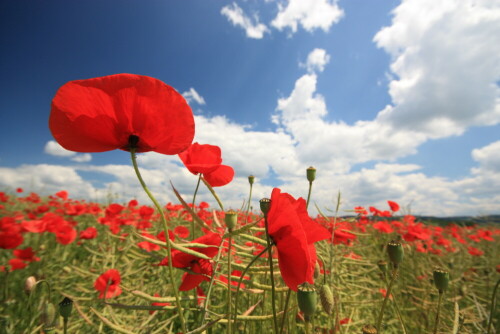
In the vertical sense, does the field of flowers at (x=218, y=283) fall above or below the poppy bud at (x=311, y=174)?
below

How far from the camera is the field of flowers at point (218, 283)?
29.2 inches

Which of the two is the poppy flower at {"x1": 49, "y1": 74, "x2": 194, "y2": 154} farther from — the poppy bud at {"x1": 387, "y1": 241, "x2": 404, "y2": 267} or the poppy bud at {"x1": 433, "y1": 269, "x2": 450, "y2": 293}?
the poppy bud at {"x1": 433, "y1": 269, "x2": 450, "y2": 293}

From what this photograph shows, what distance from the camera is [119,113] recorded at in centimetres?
55

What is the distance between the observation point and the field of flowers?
2.43 feet

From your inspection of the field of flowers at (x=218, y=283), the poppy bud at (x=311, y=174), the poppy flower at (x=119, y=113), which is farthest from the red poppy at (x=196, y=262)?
the poppy bud at (x=311, y=174)

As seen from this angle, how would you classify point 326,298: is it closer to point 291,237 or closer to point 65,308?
point 291,237

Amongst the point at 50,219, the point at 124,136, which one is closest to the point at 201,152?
the point at 124,136

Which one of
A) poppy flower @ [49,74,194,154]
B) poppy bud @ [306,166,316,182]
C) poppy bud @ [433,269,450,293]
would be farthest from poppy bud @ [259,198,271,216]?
poppy bud @ [433,269,450,293]

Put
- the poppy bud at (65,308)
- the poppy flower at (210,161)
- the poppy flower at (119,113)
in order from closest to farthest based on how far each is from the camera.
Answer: the poppy flower at (119,113) < the poppy bud at (65,308) < the poppy flower at (210,161)

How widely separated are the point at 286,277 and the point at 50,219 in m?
3.04

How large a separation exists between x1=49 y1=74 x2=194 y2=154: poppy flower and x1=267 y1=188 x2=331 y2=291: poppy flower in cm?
→ 28

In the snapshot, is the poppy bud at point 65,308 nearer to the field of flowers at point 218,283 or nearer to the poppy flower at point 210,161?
the field of flowers at point 218,283

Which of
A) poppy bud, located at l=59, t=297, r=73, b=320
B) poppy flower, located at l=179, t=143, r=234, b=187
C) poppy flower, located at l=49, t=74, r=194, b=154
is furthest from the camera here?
poppy flower, located at l=179, t=143, r=234, b=187

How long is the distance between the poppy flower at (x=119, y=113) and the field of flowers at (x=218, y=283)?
A: 216mm
